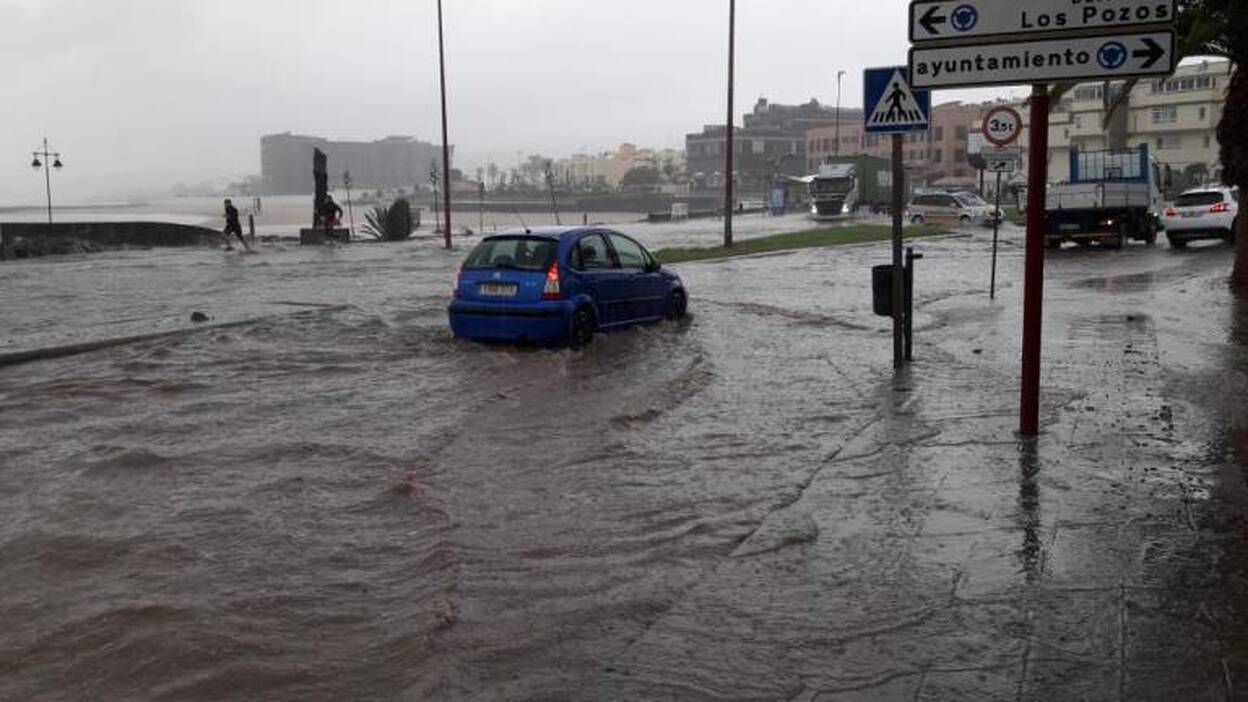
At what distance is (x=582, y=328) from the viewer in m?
12.9

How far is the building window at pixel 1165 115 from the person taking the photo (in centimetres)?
10012

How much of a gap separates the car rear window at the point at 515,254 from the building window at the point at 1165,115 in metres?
102

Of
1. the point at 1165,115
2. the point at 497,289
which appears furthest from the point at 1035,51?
the point at 1165,115

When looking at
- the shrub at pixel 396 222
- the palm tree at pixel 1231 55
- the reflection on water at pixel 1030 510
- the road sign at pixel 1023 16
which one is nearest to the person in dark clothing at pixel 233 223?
the shrub at pixel 396 222

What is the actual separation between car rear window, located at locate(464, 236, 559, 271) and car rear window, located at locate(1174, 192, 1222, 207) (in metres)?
23.2

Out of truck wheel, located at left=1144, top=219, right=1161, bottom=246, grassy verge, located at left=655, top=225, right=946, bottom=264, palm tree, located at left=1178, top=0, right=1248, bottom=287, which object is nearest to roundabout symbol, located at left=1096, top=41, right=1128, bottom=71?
palm tree, located at left=1178, top=0, right=1248, bottom=287

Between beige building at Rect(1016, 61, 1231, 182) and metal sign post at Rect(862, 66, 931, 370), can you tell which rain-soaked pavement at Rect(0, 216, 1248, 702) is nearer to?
metal sign post at Rect(862, 66, 931, 370)

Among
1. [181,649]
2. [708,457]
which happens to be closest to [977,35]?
[708,457]

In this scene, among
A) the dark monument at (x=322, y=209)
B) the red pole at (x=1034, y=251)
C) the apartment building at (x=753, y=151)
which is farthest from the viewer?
the apartment building at (x=753, y=151)

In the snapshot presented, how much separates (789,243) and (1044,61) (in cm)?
2646

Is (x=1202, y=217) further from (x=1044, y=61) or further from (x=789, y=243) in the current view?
(x=1044, y=61)

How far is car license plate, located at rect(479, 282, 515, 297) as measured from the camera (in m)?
12.7

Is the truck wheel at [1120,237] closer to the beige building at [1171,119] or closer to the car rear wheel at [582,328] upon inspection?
the car rear wheel at [582,328]

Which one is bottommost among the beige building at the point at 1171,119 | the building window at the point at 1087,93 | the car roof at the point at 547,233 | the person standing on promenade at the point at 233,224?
the car roof at the point at 547,233
